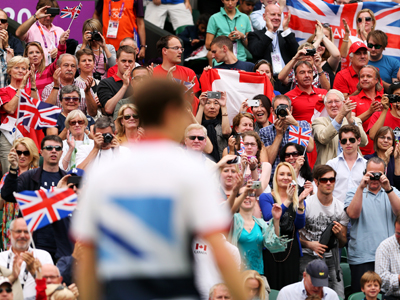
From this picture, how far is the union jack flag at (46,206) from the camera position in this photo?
6238mm

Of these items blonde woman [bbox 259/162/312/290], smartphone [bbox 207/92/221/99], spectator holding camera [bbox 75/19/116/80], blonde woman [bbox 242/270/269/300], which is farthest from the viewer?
spectator holding camera [bbox 75/19/116/80]

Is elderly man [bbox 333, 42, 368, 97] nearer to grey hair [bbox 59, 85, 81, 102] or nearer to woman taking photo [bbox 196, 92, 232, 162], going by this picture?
woman taking photo [bbox 196, 92, 232, 162]

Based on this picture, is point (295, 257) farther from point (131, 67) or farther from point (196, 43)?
point (196, 43)

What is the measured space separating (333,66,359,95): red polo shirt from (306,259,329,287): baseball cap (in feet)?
14.1

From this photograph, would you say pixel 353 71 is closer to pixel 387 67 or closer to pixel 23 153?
pixel 387 67

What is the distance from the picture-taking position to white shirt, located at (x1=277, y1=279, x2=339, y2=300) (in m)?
6.94

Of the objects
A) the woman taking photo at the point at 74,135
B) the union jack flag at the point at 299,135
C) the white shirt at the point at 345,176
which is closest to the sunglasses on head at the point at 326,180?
the white shirt at the point at 345,176

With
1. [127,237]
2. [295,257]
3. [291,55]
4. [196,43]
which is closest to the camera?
[127,237]

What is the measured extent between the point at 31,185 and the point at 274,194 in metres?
2.59

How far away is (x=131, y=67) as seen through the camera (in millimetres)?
9484

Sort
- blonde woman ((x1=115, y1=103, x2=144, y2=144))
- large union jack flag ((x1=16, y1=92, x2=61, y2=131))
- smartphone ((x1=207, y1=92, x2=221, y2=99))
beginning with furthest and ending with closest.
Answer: smartphone ((x1=207, y1=92, x2=221, y2=99))
large union jack flag ((x1=16, y1=92, x2=61, y2=131))
blonde woman ((x1=115, y1=103, x2=144, y2=144))

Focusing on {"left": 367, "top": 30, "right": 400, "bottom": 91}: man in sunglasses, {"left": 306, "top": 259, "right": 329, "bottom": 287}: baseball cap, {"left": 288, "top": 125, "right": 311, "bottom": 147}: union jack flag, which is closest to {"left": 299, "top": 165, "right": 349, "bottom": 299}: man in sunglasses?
{"left": 306, "top": 259, "right": 329, "bottom": 287}: baseball cap

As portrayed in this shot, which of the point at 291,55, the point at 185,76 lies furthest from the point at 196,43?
the point at 185,76

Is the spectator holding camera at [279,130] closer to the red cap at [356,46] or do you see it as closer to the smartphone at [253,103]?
the smartphone at [253,103]
